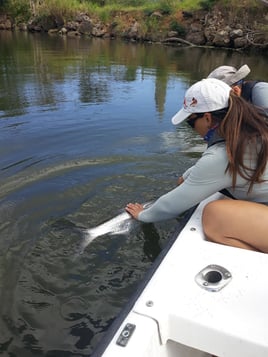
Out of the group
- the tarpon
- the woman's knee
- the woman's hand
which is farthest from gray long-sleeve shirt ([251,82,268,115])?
the tarpon

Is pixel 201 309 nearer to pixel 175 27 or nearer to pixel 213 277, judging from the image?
pixel 213 277

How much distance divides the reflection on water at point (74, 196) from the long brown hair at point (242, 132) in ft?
4.32

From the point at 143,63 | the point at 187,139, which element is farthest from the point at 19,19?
the point at 187,139

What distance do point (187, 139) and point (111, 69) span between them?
8.08 m

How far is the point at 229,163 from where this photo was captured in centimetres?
233

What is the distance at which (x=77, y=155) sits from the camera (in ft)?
18.1

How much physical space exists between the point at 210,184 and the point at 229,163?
19 cm

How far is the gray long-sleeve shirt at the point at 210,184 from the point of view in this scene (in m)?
2.36

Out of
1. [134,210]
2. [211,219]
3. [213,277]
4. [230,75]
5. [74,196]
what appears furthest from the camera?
[74,196]

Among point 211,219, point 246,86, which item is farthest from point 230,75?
point 211,219

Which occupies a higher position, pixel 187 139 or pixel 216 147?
pixel 216 147

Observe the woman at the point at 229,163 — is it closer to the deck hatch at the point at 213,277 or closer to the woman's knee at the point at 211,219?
the woman's knee at the point at 211,219

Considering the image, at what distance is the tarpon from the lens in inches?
140

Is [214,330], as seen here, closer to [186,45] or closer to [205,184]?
[205,184]
